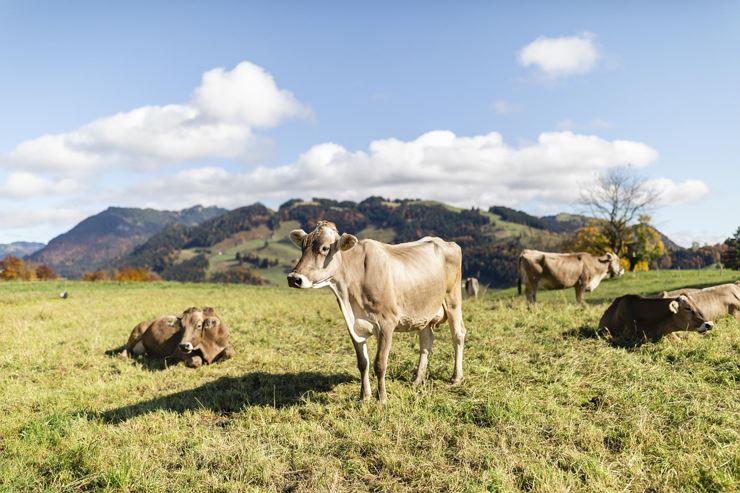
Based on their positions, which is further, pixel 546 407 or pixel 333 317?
pixel 333 317

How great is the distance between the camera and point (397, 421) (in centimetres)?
618

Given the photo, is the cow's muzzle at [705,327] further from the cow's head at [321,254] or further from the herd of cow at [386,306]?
the cow's head at [321,254]

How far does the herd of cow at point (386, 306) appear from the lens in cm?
689

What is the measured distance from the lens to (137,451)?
5805 millimetres

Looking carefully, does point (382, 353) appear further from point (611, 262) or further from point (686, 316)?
point (611, 262)

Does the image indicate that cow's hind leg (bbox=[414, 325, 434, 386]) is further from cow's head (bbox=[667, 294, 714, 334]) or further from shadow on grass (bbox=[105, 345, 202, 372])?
cow's head (bbox=[667, 294, 714, 334])

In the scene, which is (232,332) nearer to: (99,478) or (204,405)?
(204,405)

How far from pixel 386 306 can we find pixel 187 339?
18.6 feet

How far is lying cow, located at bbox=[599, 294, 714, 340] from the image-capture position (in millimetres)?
9758

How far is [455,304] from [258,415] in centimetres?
391

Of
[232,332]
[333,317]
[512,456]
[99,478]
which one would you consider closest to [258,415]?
[99,478]

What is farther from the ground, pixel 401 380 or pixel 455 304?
pixel 455 304

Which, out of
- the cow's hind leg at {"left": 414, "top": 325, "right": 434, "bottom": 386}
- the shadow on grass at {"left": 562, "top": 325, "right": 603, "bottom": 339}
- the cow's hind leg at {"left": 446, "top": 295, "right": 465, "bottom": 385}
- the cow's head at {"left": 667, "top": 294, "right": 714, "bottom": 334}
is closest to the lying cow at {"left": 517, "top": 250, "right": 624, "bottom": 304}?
the shadow on grass at {"left": 562, "top": 325, "right": 603, "bottom": 339}

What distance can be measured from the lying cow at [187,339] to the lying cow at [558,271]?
11.7m
